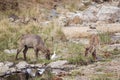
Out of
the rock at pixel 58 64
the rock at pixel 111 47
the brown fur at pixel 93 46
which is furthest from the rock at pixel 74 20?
the rock at pixel 58 64

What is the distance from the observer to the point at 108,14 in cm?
3031

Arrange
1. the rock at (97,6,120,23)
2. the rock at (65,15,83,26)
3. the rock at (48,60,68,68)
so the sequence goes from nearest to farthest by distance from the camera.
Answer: the rock at (48,60,68,68) < the rock at (65,15,83,26) < the rock at (97,6,120,23)

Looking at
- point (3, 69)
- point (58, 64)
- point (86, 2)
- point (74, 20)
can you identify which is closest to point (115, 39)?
point (58, 64)

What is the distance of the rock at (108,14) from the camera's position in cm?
2939

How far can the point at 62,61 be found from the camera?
17.1 m

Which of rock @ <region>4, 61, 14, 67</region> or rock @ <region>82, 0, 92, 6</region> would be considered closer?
rock @ <region>4, 61, 14, 67</region>

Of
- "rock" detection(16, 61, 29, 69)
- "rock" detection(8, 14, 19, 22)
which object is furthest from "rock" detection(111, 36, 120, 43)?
"rock" detection(8, 14, 19, 22)

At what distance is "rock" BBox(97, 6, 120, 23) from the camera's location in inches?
1157

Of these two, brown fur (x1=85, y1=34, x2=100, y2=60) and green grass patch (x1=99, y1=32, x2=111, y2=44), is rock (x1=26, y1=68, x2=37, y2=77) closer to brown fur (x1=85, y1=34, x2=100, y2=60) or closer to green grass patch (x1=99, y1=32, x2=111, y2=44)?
brown fur (x1=85, y1=34, x2=100, y2=60)

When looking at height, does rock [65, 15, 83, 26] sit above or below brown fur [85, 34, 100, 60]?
below

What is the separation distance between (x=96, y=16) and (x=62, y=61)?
14138 mm

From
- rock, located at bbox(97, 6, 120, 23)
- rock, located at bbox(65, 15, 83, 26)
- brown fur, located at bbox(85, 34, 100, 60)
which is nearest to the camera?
brown fur, located at bbox(85, 34, 100, 60)

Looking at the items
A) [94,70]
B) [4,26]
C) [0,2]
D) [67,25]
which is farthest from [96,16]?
[94,70]

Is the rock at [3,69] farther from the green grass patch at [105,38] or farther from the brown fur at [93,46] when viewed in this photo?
the green grass patch at [105,38]
